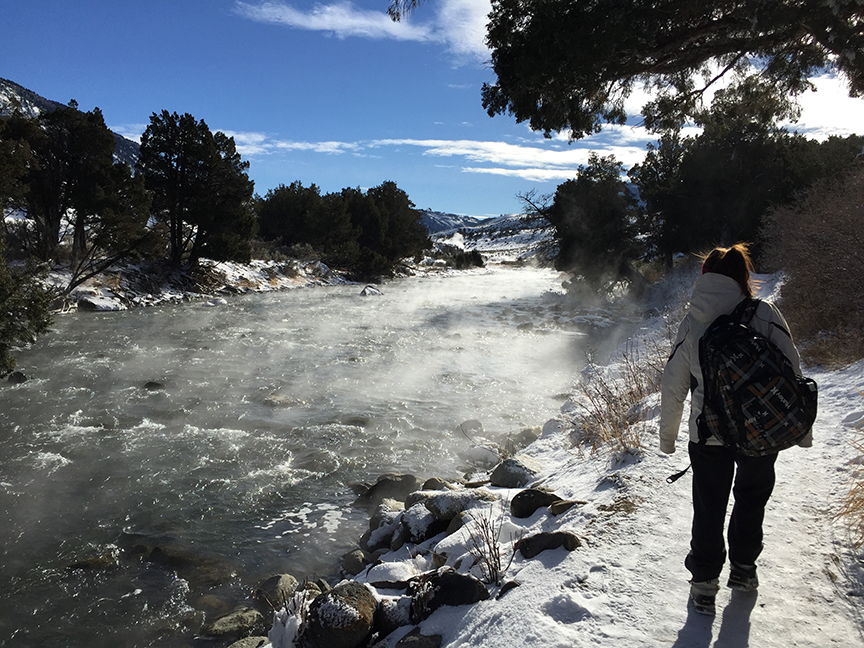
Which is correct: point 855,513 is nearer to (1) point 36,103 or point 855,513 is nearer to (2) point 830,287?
(2) point 830,287

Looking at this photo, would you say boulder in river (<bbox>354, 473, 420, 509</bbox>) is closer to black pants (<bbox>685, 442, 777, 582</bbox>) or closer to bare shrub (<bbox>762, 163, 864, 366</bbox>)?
black pants (<bbox>685, 442, 777, 582</bbox>)

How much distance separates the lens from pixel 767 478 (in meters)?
2.80

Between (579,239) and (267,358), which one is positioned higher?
(579,239)

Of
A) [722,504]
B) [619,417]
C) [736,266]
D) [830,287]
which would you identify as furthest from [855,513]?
[830,287]

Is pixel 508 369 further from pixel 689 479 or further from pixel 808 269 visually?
pixel 689 479

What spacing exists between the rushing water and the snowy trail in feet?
8.64

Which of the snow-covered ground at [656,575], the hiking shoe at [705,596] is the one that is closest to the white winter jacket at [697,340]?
the hiking shoe at [705,596]

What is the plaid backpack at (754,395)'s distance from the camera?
252 centimetres

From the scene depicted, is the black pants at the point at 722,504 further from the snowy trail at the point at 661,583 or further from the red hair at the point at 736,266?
the red hair at the point at 736,266

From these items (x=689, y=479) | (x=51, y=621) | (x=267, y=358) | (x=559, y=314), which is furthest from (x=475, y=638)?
(x=559, y=314)

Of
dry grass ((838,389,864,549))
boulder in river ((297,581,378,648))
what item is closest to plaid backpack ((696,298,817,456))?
dry grass ((838,389,864,549))

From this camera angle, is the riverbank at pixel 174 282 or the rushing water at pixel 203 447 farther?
the riverbank at pixel 174 282

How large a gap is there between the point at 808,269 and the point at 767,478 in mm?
9547

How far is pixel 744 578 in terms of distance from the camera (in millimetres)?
2912
